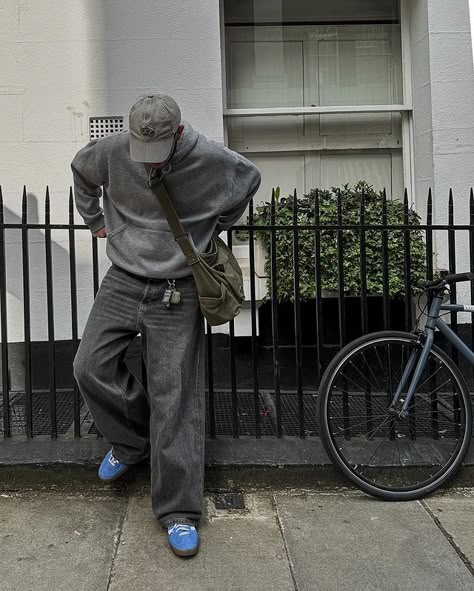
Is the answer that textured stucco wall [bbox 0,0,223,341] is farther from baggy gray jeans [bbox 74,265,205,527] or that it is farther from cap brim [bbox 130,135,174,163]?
cap brim [bbox 130,135,174,163]

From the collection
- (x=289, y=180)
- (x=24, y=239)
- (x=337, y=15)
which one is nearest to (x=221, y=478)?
(x=24, y=239)

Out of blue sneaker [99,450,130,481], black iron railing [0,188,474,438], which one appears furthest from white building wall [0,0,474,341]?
blue sneaker [99,450,130,481]

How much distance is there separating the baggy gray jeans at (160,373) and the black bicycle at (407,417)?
766mm

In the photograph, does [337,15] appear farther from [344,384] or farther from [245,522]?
[245,522]

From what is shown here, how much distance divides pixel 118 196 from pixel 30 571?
5.65 ft

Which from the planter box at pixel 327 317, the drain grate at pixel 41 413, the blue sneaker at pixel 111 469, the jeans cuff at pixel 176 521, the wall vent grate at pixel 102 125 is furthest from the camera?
the wall vent grate at pixel 102 125

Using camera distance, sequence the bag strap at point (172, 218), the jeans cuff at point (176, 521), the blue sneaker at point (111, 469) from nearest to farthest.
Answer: the bag strap at point (172, 218) → the jeans cuff at point (176, 521) → the blue sneaker at point (111, 469)

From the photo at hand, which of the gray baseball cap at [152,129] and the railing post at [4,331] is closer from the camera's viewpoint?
the gray baseball cap at [152,129]

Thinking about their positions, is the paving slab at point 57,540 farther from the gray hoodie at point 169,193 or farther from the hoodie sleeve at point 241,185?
the hoodie sleeve at point 241,185

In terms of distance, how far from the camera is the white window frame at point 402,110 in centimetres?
570

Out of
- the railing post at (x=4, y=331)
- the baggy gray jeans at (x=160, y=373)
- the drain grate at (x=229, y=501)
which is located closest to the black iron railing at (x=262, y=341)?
the railing post at (x=4, y=331)

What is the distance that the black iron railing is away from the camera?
3564 mm

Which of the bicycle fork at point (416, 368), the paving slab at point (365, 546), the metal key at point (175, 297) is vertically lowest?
the paving slab at point (365, 546)

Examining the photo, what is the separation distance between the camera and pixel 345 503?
3238mm
